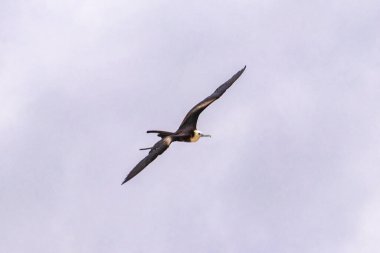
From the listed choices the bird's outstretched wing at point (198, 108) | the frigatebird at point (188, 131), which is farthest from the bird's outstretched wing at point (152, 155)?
the bird's outstretched wing at point (198, 108)

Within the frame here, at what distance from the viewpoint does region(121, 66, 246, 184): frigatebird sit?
35544mm

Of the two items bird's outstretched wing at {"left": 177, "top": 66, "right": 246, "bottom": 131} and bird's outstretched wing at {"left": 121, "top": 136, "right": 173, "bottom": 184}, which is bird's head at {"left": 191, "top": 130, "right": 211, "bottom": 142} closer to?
bird's outstretched wing at {"left": 177, "top": 66, "right": 246, "bottom": 131}

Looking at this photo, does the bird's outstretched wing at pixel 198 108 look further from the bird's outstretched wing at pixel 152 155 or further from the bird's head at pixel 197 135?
the bird's outstretched wing at pixel 152 155

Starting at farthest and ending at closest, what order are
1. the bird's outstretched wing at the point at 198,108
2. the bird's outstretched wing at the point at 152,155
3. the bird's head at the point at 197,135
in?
the bird's outstretched wing at the point at 198,108 < the bird's head at the point at 197,135 < the bird's outstretched wing at the point at 152,155

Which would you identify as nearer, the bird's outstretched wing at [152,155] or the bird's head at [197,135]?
the bird's outstretched wing at [152,155]

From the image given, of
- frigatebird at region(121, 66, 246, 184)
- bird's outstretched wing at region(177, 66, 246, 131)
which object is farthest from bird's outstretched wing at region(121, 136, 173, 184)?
bird's outstretched wing at region(177, 66, 246, 131)

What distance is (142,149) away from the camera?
3575 cm

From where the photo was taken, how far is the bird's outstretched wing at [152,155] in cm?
3366

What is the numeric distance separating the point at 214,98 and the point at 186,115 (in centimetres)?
182

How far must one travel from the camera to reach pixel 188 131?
135ft

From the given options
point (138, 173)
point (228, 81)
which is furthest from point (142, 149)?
point (228, 81)

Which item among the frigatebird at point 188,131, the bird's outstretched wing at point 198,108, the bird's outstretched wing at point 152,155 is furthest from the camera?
the bird's outstretched wing at point 198,108

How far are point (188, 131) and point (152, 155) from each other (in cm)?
650

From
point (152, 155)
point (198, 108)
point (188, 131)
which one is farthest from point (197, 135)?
point (152, 155)
